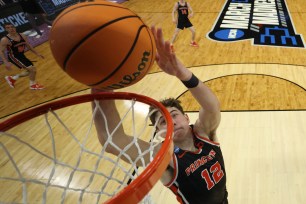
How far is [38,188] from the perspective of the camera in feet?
12.0

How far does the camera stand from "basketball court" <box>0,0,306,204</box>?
343 cm

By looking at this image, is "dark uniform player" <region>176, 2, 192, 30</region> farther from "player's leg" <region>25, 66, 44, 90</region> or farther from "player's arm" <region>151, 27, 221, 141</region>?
"player's arm" <region>151, 27, 221, 141</region>

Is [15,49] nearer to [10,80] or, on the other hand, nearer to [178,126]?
[10,80]

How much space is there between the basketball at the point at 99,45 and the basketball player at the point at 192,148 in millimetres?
233

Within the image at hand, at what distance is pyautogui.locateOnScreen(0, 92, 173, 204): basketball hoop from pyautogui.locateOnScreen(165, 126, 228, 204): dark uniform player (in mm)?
240

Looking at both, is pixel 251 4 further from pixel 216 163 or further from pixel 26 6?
pixel 216 163

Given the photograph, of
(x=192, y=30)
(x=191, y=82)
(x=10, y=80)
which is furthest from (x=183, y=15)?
(x=191, y=82)

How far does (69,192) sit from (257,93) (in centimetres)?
342

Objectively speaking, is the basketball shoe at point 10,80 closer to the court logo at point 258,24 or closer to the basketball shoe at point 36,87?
the basketball shoe at point 36,87

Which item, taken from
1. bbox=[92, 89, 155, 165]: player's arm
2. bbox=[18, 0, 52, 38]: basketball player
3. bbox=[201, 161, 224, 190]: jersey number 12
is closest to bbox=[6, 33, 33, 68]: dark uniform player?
bbox=[18, 0, 52, 38]: basketball player

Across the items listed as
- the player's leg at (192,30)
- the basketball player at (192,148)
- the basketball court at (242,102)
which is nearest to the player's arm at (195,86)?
the basketball player at (192,148)

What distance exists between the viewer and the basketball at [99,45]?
1428mm

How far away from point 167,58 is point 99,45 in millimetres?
413

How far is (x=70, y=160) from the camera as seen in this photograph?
13.2 feet
